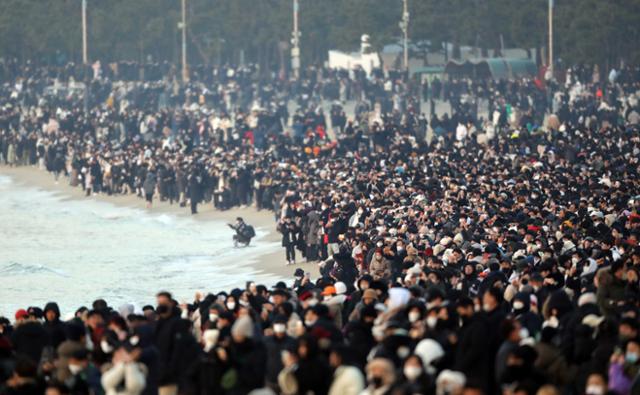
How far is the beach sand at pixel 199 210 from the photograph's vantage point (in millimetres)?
36969

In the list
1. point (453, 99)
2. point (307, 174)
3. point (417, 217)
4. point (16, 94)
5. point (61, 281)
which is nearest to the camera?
point (417, 217)

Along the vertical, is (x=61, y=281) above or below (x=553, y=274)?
below

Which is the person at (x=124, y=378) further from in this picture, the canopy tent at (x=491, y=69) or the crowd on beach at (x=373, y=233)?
the canopy tent at (x=491, y=69)

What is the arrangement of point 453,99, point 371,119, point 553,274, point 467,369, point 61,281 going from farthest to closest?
point 453,99
point 371,119
point 61,281
point 553,274
point 467,369

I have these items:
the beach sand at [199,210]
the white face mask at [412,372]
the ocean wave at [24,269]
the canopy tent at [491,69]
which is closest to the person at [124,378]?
the white face mask at [412,372]

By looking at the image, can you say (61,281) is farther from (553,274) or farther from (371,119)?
(371,119)

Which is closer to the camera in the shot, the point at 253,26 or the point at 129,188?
the point at 129,188

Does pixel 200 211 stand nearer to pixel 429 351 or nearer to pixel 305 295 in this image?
pixel 305 295

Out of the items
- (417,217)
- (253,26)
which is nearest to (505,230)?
(417,217)

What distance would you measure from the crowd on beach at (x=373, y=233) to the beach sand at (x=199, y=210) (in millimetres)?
314

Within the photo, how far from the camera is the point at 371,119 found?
6141cm

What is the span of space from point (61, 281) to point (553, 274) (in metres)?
19.5

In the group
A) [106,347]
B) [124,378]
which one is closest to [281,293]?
[106,347]

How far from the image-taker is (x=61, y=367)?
1583 cm
